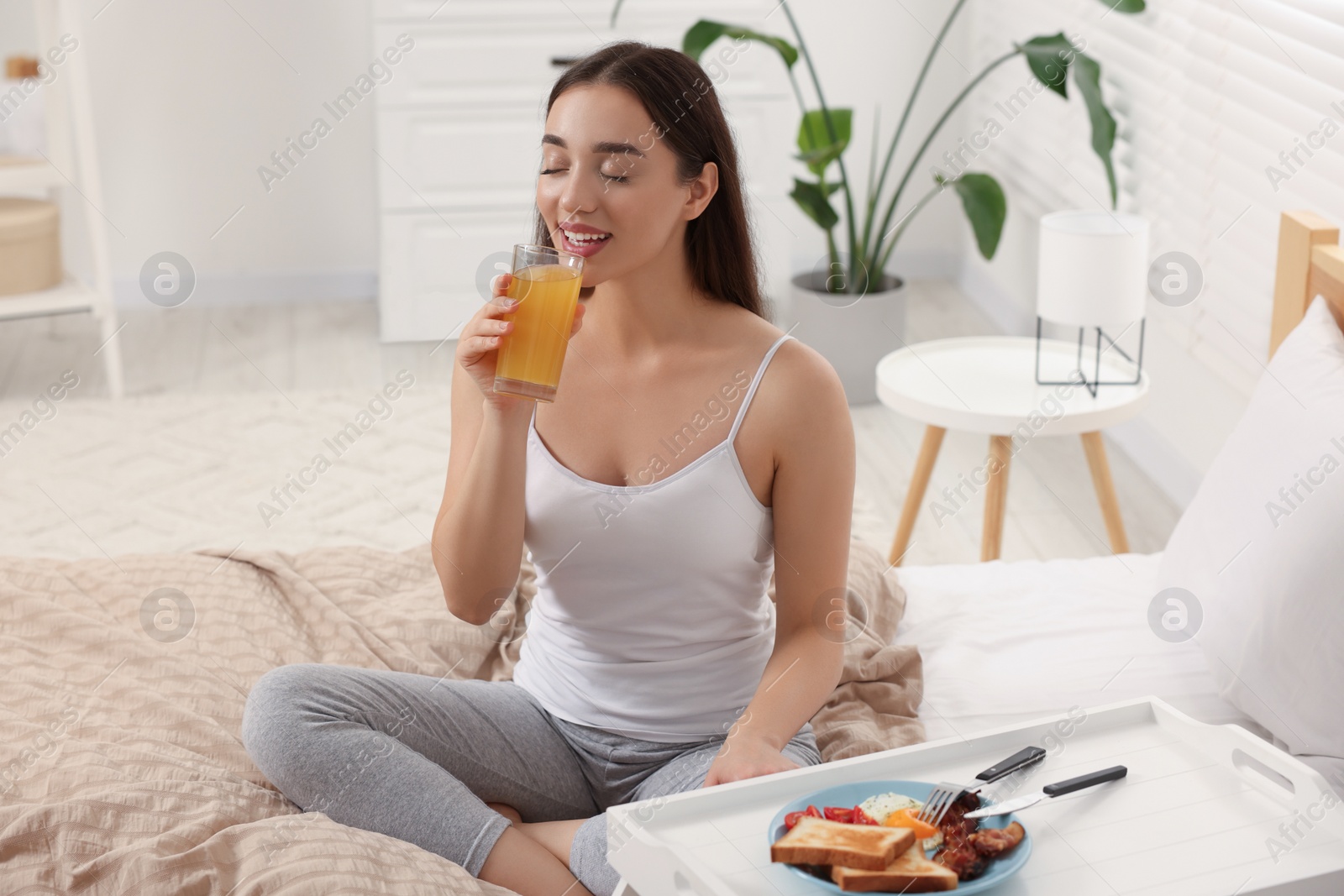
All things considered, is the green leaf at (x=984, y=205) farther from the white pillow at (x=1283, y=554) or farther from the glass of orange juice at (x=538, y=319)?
the glass of orange juice at (x=538, y=319)

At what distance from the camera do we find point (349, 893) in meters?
1.08

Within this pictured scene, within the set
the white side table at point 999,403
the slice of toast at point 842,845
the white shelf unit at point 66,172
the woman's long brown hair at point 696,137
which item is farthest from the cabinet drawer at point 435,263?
the slice of toast at point 842,845

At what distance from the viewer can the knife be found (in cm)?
100

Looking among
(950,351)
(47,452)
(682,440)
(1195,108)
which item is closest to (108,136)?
(47,452)

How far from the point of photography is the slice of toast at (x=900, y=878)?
0.91m

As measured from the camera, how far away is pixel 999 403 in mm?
2230

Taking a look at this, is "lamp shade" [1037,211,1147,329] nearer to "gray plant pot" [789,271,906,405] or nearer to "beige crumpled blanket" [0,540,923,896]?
"beige crumpled blanket" [0,540,923,896]

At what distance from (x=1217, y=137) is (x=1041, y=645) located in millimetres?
1359

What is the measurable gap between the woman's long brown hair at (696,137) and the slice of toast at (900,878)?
0.66m

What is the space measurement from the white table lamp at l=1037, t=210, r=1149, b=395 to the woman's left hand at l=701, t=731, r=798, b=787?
125 cm

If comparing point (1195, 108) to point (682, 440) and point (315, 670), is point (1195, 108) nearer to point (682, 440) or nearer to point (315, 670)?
point (682, 440)

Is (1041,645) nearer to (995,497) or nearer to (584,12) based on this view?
(995,497)

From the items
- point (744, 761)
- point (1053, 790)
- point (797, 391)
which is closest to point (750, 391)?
point (797, 391)

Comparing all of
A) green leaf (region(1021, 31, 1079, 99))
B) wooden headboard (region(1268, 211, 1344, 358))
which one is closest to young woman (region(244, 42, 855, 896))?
wooden headboard (region(1268, 211, 1344, 358))
